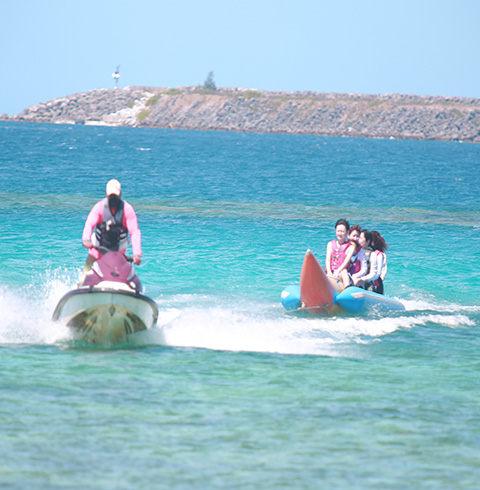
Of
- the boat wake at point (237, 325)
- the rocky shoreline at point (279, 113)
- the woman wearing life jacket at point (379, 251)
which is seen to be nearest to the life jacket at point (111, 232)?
the boat wake at point (237, 325)

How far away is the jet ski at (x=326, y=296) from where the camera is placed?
1075 cm

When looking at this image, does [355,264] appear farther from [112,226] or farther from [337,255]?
[112,226]

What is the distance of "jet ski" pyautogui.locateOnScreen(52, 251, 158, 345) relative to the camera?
7.95m

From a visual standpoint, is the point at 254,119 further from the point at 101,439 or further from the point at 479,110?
the point at 101,439

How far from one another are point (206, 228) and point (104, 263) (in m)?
12.9

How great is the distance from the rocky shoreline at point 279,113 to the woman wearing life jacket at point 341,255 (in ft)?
531

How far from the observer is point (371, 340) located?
9586mm

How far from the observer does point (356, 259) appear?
37.5ft

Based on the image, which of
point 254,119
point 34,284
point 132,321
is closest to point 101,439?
point 132,321

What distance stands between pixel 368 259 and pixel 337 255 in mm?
509

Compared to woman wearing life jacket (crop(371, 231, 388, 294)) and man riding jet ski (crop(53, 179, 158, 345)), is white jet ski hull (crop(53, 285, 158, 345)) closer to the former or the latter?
man riding jet ski (crop(53, 179, 158, 345))

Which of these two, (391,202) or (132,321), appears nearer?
(132,321)

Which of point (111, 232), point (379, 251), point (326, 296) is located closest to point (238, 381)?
point (111, 232)

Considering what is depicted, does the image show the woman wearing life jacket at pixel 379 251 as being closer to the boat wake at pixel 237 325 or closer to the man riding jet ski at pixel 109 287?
the boat wake at pixel 237 325
